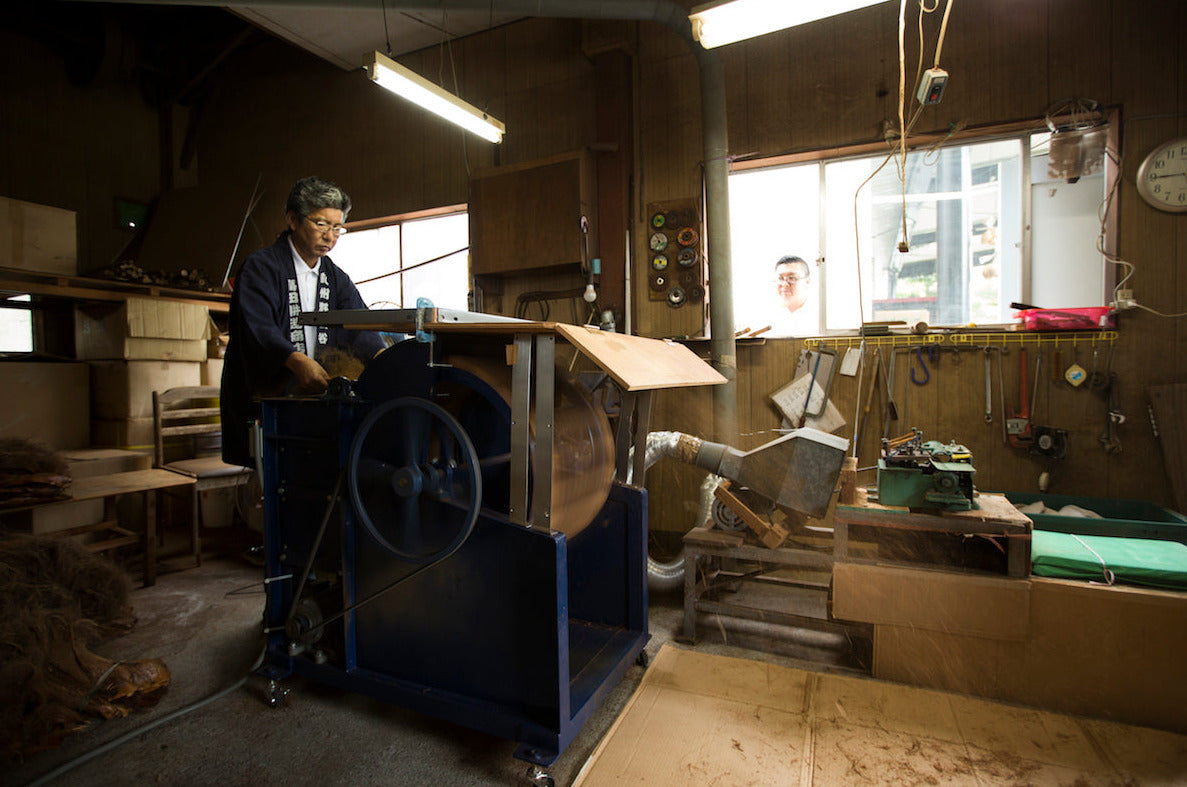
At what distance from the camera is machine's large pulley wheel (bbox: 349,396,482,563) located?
62.1 inches

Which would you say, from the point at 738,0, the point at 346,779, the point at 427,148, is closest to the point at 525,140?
the point at 427,148

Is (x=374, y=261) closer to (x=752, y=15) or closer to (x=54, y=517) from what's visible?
(x=54, y=517)

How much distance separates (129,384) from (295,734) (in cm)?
326

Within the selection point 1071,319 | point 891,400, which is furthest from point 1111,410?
point 891,400

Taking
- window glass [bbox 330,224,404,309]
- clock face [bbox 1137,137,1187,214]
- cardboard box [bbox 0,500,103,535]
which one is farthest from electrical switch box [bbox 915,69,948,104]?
cardboard box [bbox 0,500,103,535]

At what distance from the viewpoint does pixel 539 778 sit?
5.11 ft

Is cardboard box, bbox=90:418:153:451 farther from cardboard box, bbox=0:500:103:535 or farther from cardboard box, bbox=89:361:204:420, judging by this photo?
cardboard box, bbox=0:500:103:535

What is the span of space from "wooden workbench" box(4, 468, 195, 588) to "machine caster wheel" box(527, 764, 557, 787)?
2758mm

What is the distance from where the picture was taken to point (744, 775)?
1.61 metres

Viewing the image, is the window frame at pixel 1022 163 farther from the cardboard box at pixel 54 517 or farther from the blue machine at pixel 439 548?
the cardboard box at pixel 54 517

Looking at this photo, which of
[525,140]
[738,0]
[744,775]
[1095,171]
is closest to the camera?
[744,775]

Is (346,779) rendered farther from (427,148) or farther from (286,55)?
(286,55)

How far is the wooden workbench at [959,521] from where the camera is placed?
6.53 feet

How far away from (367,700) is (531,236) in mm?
2850
